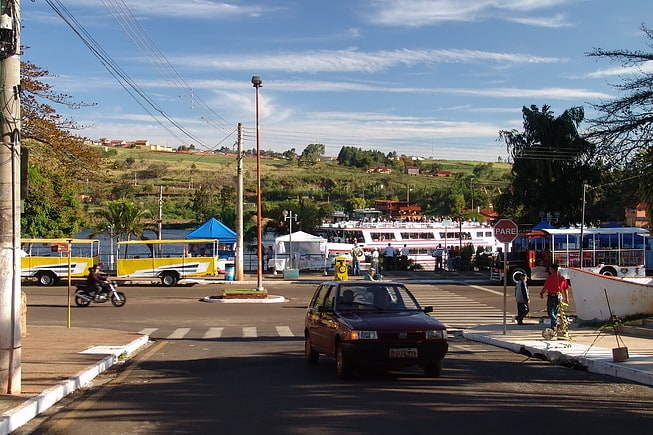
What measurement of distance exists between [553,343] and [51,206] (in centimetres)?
3801

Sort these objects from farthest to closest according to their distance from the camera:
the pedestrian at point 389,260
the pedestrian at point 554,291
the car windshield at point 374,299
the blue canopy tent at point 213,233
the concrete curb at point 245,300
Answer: the pedestrian at point 389,260
the blue canopy tent at point 213,233
the concrete curb at point 245,300
the pedestrian at point 554,291
the car windshield at point 374,299

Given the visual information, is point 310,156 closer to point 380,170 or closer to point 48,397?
point 380,170

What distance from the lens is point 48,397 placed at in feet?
33.3

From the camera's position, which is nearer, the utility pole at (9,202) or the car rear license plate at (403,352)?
the utility pole at (9,202)

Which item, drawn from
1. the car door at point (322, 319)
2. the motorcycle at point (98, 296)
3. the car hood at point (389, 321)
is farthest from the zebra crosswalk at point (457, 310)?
the motorcycle at point (98, 296)

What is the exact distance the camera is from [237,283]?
4053 cm

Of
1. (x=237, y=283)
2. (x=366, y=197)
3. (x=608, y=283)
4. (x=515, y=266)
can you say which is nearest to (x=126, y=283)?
(x=237, y=283)

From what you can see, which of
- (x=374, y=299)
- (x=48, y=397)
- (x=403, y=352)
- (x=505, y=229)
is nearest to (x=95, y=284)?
(x=505, y=229)

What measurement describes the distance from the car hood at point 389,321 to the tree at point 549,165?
4419 cm

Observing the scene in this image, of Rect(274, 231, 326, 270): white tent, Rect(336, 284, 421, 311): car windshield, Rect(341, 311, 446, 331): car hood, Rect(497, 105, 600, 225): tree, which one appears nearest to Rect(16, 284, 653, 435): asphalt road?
Rect(341, 311, 446, 331): car hood

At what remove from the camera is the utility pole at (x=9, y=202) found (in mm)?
9734

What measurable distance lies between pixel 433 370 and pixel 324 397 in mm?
2364

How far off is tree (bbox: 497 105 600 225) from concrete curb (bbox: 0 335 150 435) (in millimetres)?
44382

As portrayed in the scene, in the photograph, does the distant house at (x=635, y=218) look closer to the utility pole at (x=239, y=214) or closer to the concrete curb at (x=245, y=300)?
the utility pole at (x=239, y=214)
